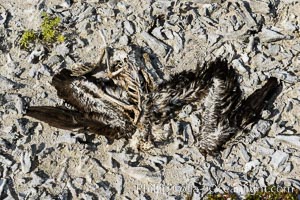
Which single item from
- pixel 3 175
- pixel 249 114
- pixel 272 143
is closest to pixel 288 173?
pixel 272 143

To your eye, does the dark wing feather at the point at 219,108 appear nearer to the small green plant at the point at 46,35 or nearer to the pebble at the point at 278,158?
the pebble at the point at 278,158

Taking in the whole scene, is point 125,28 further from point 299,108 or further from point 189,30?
point 299,108

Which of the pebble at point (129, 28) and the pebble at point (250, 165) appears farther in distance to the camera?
the pebble at point (129, 28)

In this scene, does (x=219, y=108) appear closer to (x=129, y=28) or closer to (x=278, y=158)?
(x=278, y=158)

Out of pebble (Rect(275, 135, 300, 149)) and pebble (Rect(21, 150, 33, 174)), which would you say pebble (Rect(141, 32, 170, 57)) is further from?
pebble (Rect(21, 150, 33, 174))

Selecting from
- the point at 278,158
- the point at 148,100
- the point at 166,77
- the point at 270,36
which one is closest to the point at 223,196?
the point at 278,158

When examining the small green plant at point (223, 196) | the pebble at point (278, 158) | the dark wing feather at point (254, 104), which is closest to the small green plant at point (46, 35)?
the dark wing feather at point (254, 104)

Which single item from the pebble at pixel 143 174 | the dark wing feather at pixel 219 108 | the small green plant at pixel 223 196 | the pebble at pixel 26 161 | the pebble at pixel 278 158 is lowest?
the small green plant at pixel 223 196
